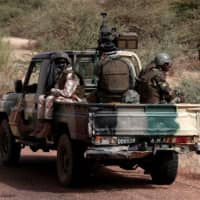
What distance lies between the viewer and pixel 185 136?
358 inches

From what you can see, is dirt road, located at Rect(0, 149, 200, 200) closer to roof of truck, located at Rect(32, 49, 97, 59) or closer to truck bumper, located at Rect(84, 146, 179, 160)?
truck bumper, located at Rect(84, 146, 179, 160)

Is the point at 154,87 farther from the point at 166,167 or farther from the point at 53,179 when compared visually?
the point at 53,179

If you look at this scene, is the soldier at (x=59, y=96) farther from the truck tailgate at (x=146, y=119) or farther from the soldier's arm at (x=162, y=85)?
the truck tailgate at (x=146, y=119)

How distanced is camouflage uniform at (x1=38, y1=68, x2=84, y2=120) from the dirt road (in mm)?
1053

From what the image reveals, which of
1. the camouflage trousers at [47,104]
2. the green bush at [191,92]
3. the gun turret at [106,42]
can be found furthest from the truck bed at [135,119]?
the green bush at [191,92]

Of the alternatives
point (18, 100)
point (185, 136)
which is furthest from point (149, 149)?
point (18, 100)

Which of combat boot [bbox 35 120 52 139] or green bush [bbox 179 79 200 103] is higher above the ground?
green bush [bbox 179 79 200 103]

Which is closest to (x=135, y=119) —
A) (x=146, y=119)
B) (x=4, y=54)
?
(x=146, y=119)

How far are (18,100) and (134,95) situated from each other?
2774 mm

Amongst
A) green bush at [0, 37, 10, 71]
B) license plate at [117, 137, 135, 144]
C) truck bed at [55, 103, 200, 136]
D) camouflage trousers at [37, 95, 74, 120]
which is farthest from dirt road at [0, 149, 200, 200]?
green bush at [0, 37, 10, 71]

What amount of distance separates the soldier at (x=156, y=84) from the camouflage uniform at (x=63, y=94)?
0.94 meters

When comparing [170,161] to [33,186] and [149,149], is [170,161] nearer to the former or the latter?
[149,149]

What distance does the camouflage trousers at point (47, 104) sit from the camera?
32.1ft

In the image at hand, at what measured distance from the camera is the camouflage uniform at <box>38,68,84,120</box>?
32.2 feet
